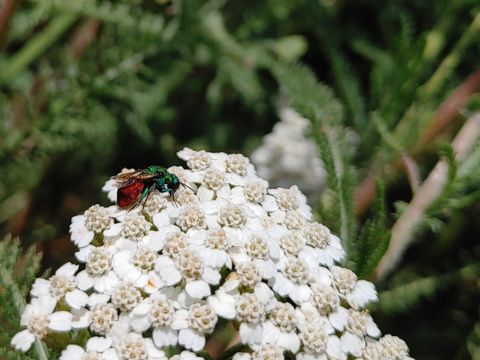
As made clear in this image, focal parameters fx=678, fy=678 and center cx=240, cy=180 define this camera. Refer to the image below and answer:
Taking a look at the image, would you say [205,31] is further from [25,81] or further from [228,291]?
[228,291]

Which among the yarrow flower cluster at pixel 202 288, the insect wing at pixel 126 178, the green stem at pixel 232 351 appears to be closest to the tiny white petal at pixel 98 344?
the yarrow flower cluster at pixel 202 288

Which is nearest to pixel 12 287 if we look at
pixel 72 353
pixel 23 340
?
pixel 23 340

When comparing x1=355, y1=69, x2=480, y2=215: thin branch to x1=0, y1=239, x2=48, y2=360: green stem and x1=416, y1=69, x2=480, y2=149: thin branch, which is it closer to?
x1=416, y1=69, x2=480, y2=149: thin branch

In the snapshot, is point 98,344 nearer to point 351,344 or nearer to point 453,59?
point 351,344

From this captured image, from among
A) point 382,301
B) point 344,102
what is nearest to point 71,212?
point 344,102

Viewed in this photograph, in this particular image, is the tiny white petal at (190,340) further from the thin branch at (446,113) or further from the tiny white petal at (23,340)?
the thin branch at (446,113)

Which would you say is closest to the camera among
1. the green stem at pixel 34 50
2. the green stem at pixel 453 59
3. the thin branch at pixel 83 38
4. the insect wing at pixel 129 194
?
the insect wing at pixel 129 194
